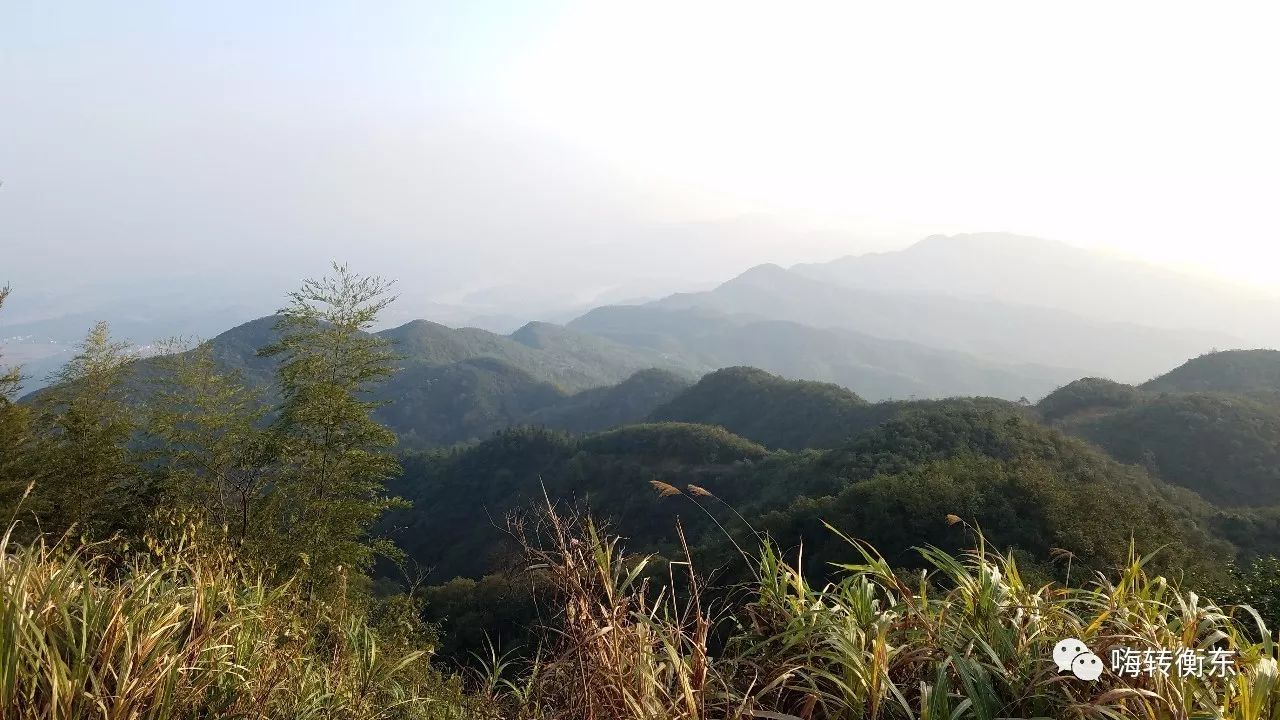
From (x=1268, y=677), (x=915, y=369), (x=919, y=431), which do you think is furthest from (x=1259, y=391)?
(x=915, y=369)

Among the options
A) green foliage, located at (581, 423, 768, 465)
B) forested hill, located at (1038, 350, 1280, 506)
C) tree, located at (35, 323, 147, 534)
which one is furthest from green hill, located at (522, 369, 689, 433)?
tree, located at (35, 323, 147, 534)

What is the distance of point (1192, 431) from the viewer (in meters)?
34.9

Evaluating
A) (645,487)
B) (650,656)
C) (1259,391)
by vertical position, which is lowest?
(645,487)

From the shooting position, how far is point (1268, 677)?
170 cm

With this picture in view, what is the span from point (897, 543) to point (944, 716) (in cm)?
1740

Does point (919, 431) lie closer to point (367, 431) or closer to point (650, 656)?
point (367, 431)

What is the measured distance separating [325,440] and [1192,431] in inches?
1852

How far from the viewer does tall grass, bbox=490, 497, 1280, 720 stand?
5.92 feet

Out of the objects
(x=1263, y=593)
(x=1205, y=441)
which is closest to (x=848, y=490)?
(x=1263, y=593)

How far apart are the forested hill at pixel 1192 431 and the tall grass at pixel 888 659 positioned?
1582 inches

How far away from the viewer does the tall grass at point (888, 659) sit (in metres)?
1.81

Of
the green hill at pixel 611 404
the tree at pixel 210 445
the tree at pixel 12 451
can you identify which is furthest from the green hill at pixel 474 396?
the tree at pixel 12 451

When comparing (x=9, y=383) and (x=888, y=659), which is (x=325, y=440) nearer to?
(x=9, y=383)

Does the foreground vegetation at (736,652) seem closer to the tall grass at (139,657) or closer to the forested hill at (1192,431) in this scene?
the tall grass at (139,657)
